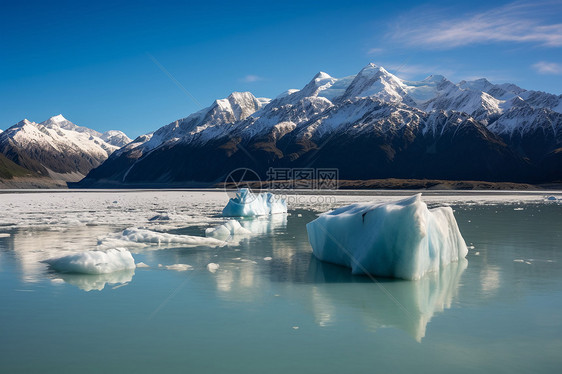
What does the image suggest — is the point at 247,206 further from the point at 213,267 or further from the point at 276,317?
the point at 276,317

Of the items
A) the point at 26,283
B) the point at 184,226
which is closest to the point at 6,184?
the point at 184,226

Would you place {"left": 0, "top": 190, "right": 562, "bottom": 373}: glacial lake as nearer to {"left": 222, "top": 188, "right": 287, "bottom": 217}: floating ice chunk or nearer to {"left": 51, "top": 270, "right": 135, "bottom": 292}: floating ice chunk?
{"left": 51, "top": 270, "right": 135, "bottom": 292}: floating ice chunk

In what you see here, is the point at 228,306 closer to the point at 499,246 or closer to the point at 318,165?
the point at 499,246

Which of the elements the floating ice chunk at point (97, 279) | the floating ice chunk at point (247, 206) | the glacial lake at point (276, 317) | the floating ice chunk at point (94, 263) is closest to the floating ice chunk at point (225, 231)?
the glacial lake at point (276, 317)

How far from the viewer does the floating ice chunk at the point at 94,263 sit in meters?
12.5

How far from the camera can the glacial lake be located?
6.63 metres

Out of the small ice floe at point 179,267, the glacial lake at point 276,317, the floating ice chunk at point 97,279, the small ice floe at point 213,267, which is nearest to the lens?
the glacial lake at point 276,317

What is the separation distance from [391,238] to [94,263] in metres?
7.94

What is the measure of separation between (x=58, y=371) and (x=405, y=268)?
331 inches

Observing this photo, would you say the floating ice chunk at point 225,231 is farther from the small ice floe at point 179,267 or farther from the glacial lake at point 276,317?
the small ice floe at point 179,267

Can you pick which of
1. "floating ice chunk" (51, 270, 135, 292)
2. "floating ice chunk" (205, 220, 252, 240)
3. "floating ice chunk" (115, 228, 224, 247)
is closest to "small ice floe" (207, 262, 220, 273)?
"floating ice chunk" (51, 270, 135, 292)

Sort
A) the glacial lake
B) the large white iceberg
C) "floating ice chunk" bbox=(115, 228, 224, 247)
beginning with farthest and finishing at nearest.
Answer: "floating ice chunk" bbox=(115, 228, 224, 247) < the large white iceberg < the glacial lake

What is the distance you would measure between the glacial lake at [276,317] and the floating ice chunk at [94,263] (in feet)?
1.13

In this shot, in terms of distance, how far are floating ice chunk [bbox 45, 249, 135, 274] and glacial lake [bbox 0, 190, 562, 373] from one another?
34 centimetres
